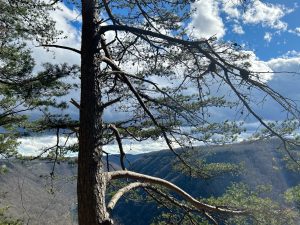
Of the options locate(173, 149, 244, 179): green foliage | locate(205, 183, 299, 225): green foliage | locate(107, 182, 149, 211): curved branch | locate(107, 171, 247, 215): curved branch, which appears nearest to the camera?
locate(107, 182, 149, 211): curved branch

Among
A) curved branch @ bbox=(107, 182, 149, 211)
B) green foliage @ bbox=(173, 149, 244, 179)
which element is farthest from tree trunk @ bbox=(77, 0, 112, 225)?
green foliage @ bbox=(173, 149, 244, 179)

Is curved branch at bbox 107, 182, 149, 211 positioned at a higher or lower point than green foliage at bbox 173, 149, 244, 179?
lower

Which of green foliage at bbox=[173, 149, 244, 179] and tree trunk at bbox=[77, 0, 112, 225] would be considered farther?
green foliage at bbox=[173, 149, 244, 179]

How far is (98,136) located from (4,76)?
8.21 m

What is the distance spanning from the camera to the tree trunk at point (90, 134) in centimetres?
477

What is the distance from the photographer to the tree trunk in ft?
15.7

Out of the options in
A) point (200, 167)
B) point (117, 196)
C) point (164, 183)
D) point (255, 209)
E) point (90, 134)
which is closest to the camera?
point (90, 134)

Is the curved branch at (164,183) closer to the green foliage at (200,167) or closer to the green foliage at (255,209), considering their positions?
the green foliage at (255,209)

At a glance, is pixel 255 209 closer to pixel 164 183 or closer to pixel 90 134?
pixel 164 183

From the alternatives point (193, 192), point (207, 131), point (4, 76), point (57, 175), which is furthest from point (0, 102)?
point (193, 192)

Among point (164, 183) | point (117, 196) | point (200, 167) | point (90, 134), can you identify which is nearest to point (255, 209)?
point (200, 167)

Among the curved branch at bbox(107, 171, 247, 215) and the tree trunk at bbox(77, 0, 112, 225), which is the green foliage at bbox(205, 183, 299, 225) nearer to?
the curved branch at bbox(107, 171, 247, 215)

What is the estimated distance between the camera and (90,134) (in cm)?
512

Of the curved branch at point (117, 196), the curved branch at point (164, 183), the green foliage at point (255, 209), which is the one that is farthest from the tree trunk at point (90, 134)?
the green foliage at point (255, 209)
